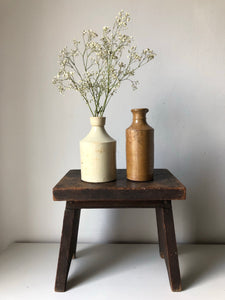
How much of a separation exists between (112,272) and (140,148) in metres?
0.46

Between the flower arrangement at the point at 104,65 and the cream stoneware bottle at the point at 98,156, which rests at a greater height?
the flower arrangement at the point at 104,65

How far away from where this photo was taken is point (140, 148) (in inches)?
30.1

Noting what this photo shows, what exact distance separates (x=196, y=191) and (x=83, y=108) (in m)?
0.64

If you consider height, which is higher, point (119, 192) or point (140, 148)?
point (140, 148)

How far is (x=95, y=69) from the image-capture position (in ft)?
3.35

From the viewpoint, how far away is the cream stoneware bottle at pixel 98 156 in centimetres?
76

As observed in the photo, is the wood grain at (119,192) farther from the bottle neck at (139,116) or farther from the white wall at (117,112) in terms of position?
the white wall at (117,112)

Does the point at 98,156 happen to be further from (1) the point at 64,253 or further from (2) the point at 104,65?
(2) the point at 104,65

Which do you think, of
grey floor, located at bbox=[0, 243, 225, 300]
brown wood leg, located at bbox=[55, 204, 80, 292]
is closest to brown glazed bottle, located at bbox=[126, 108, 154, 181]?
brown wood leg, located at bbox=[55, 204, 80, 292]

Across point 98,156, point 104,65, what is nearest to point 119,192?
point 98,156

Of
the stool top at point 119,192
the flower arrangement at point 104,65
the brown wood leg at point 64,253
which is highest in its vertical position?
the flower arrangement at point 104,65

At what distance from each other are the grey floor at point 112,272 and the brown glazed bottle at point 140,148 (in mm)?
351

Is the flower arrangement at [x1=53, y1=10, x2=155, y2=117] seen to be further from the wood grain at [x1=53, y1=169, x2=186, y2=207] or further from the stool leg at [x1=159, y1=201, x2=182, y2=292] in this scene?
the stool leg at [x1=159, y1=201, x2=182, y2=292]

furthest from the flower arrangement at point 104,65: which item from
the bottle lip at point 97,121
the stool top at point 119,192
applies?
the stool top at point 119,192
